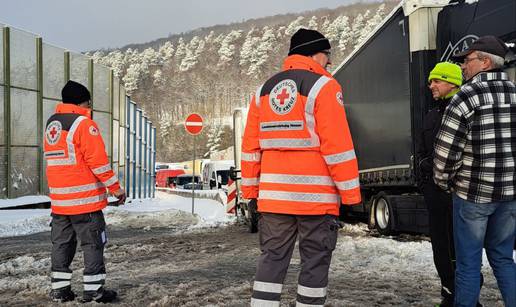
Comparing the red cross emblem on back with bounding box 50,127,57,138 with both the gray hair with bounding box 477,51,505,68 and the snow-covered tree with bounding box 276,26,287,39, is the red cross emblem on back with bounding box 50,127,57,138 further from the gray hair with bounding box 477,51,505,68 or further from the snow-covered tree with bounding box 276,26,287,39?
the snow-covered tree with bounding box 276,26,287,39

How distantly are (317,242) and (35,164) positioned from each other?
1607 centimetres

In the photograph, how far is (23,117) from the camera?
57.4ft

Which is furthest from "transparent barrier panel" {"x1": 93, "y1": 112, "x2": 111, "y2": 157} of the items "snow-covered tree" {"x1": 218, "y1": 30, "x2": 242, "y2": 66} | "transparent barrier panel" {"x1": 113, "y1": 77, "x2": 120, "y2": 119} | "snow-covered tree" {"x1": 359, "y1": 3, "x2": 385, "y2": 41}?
"snow-covered tree" {"x1": 218, "y1": 30, "x2": 242, "y2": 66}

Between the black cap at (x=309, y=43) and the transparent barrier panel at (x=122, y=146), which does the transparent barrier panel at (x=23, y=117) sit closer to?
the transparent barrier panel at (x=122, y=146)

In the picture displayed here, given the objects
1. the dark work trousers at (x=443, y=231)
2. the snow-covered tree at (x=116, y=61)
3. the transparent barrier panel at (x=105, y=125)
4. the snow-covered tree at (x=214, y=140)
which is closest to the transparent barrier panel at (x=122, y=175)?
the transparent barrier panel at (x=105, y=125)

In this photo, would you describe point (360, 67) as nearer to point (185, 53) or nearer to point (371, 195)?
point (371, 195)

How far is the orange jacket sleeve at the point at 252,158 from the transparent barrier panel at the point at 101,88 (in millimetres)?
18837

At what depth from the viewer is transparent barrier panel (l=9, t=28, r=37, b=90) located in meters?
17.1

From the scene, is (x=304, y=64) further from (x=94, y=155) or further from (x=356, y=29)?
(x=356, y=29)

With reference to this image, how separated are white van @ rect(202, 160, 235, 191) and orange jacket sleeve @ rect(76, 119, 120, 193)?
28.8 m

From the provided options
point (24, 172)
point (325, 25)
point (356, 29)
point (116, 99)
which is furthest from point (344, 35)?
point (24, 172)

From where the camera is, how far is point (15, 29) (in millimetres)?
17266

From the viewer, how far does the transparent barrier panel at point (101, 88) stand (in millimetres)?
21842

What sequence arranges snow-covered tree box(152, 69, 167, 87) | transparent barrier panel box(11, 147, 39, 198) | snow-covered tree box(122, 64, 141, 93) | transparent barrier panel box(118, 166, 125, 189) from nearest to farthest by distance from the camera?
transparent barrier panel box(11, 147, 39, 198) < transparent barrier panel box(118, 166, 125, 189) < snow-covered tree box(122, 64, 141, 93) < snow-covered tree box(152, 69, 167, 87)
